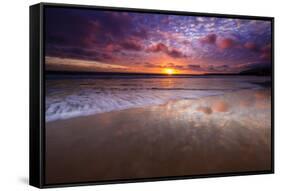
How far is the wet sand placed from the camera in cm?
716

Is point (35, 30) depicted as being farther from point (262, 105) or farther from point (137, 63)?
→ point (262, 105)

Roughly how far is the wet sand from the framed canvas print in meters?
0.01

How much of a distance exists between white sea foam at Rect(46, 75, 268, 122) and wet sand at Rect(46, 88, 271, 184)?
2.9 inches

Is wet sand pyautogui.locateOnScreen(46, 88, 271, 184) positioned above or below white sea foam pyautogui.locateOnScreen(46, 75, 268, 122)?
below

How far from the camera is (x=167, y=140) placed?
25.1 feet

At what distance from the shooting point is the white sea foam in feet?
23.2

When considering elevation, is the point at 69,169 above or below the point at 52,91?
below

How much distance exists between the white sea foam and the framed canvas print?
0.4 inches

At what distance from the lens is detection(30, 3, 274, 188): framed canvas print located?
7.07 meters

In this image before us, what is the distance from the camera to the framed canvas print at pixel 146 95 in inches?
279

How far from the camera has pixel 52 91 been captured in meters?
7.05

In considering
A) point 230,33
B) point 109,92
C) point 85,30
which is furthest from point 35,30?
point 230,33

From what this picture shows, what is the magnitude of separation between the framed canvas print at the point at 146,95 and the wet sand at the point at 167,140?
0.5 inches

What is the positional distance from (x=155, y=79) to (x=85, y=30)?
101cm
